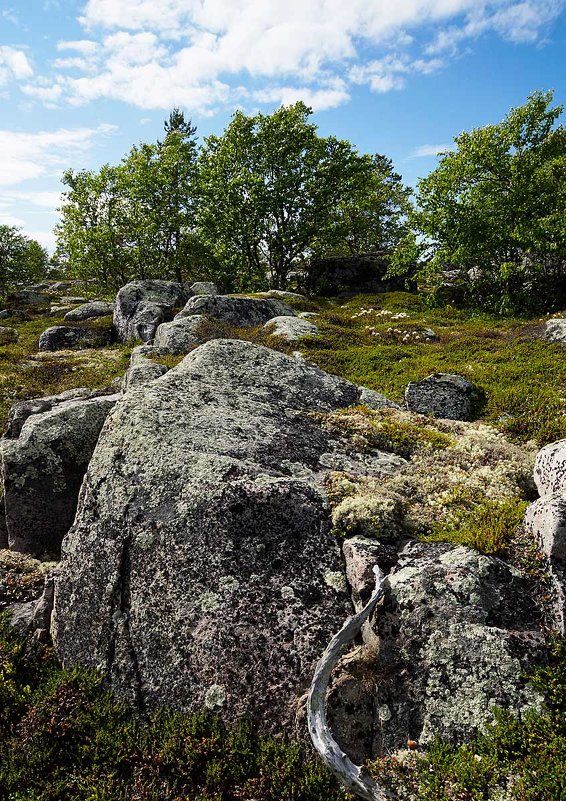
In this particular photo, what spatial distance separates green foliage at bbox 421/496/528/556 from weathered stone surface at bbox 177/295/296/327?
24.7m

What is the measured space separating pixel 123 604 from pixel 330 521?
359 cm

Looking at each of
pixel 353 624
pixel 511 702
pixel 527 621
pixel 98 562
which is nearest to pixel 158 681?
pixel 98 562

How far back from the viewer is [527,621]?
606cm

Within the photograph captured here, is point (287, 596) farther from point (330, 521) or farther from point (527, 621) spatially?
point (527, 621)

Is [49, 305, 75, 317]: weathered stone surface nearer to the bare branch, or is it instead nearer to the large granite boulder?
the bare branch

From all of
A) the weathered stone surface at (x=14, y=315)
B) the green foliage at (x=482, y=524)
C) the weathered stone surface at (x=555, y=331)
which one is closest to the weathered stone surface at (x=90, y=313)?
the weathered stone surface at (x=14, y=315)

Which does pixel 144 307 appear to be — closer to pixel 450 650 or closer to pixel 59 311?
pixel 59 311

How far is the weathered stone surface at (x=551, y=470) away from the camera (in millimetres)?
8296

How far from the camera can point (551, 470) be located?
8.61 m

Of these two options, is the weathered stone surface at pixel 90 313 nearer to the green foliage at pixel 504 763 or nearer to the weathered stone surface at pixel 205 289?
the weathered stone surface at pixel 205 289

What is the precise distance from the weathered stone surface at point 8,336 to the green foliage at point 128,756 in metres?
44.2

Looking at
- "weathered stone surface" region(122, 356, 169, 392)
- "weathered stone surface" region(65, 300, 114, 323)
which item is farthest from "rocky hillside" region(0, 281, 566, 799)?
"weathered stone surface" region(65, 300, 114, 323)

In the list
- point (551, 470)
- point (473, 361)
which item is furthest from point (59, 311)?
point (551, 470)

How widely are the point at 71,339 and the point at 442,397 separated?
3395 centimetres
